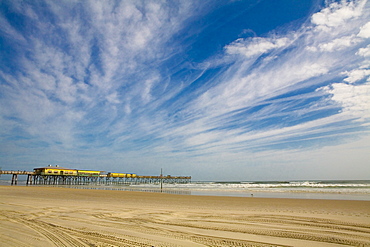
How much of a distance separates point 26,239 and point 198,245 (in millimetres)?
4100

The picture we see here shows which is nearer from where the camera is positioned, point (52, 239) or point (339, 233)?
point (52, 239)

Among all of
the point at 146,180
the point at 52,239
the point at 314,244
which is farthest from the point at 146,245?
the point at 146,180

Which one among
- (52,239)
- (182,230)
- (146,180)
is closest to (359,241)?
(182,230)

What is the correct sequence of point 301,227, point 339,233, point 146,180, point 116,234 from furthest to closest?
1. point 146,180
2. point 301,227
3. point 339,233
4. point 116,234

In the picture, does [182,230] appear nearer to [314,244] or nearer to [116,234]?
[116,234]

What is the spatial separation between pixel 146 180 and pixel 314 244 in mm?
100225

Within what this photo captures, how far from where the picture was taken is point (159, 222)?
285 inches

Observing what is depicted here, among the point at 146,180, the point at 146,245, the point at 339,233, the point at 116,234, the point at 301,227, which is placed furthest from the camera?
the point at 146,180

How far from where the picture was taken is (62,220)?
7.27 m

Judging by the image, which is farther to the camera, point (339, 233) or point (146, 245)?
point (339, 233)

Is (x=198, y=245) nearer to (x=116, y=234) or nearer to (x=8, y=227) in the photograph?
(x=116, y=234)

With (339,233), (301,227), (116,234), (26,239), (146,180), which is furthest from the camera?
(146,180)

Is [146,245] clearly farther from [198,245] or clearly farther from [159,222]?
[159,222]

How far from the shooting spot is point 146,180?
99875 mm
